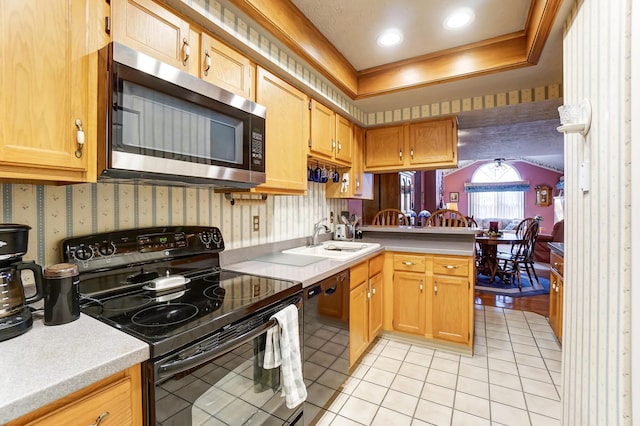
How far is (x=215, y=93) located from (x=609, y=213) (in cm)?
151

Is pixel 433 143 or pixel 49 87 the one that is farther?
pixel 433 143

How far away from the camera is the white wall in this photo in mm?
855

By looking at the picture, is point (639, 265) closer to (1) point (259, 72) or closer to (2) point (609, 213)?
(2) point (609, 213)

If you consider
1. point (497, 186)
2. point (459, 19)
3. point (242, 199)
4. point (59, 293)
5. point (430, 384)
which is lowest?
point (430, 384)

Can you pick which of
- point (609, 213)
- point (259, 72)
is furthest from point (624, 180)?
point (259, 72)

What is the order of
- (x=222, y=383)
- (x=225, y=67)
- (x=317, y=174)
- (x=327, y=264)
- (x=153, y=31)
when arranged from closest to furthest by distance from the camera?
(x=222, y=383) < (x=153, y=31) < (x=225, y=67) < (x=327, y=264) < (x=317, y=174)

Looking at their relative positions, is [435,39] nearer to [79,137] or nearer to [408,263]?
[408,263]

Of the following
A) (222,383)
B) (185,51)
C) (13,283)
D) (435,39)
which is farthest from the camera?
(435,39)

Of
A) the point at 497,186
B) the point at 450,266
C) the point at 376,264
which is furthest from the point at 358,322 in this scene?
the point at 497,186

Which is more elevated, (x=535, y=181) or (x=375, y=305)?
(x=535, y=181)

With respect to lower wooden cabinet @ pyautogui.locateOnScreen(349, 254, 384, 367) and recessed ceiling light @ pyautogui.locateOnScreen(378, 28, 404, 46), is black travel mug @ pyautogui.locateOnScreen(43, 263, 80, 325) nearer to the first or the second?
lower wooden cabinet @ pyautogui.locateOnScreen(349, 254, 384, 367)

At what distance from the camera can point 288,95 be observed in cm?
192

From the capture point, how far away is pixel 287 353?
4.13ft

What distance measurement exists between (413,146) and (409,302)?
1.50m
